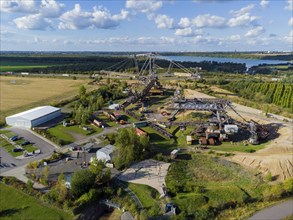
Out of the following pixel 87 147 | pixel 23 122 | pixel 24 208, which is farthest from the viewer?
pixel 23 122

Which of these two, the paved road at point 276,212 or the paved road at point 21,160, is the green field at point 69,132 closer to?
the paved road at point 21,160

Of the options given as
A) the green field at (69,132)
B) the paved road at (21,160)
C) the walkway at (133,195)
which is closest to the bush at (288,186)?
the walkway at (133,195)

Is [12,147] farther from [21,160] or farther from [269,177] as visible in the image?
[269,177]

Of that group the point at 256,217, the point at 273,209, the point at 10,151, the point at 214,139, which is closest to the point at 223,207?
the point at 256,217

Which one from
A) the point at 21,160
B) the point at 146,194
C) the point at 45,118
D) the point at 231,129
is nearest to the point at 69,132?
the point at 45,118

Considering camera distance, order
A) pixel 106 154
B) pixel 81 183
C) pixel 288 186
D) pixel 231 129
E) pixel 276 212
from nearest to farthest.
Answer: pixel 276 212 < pixel 81 183 < pixel 288 186 < pixel 106 154 < pixel 231 129
